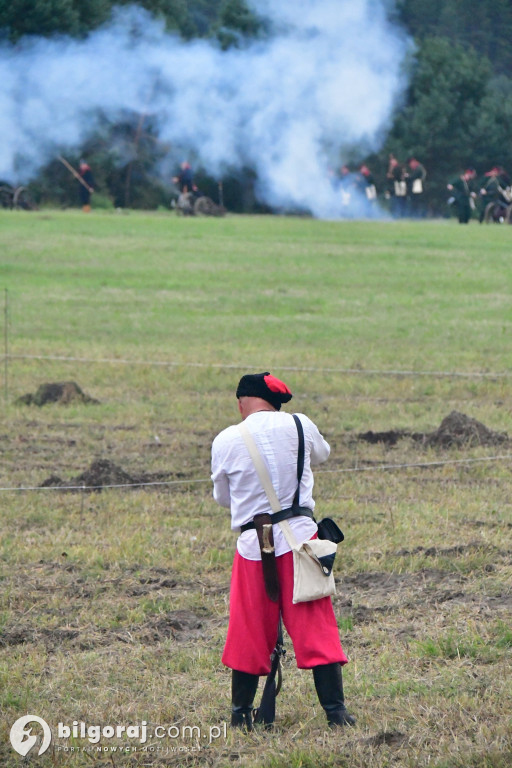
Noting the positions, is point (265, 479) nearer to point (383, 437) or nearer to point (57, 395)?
point (383, 437)

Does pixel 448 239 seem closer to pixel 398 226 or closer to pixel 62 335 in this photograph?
pixel 398 226

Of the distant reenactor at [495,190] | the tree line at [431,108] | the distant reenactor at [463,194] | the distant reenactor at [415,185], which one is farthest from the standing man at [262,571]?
the distant reenactor at [495,190]

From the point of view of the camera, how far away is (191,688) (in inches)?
213

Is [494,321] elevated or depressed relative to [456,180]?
depressed

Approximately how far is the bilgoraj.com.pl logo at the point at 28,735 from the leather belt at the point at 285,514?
120 centimetres

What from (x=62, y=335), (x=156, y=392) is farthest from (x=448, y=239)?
(x=156, y=392)

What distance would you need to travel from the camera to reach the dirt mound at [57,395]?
1247cm

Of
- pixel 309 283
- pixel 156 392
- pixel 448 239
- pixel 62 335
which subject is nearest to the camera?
pixel 156 392

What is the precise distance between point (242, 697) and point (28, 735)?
0.91 m

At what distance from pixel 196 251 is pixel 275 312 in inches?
268

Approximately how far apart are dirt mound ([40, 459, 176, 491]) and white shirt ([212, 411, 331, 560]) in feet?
13.2

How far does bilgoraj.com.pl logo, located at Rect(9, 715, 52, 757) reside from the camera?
4.75 metres

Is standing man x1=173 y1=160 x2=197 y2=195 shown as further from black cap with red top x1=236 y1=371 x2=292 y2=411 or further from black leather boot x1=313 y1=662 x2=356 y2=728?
black leather boot x1=313 y1=662 x2=356 y2=728

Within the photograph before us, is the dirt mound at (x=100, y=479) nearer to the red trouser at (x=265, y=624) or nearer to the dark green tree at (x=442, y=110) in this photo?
the red trouser at (x=265, y=624)
